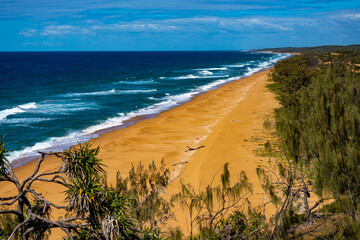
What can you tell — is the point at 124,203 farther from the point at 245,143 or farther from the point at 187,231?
the point at 245,143

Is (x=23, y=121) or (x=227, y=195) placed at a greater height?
(x=227, y=195)

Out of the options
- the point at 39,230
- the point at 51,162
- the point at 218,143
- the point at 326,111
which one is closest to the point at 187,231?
the point at 326,111

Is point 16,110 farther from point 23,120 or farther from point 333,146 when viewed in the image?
point 333,146

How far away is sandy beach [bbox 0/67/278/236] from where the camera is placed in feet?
52.8

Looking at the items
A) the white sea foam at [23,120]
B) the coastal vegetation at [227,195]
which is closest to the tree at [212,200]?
the coastal vegetation at [227,195]

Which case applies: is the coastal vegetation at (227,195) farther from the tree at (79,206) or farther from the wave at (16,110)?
the wave at (16,110)

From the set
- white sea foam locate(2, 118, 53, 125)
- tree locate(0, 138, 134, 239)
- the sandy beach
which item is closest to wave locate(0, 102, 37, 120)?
white sea foam locate(2, 118, 53, 125)

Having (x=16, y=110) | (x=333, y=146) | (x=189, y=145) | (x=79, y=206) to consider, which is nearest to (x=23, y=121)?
(x=16, y=110)

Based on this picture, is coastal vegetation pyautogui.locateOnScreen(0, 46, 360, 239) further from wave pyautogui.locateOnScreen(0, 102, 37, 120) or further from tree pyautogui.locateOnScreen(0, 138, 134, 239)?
wave pyautogui.locateOnScreen(0, 102, 37, 120)

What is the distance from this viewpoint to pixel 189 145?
73.5 ft

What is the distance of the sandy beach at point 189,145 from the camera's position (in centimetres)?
1609

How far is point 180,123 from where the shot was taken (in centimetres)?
2931

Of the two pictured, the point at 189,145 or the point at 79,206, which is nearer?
the point at 79,206

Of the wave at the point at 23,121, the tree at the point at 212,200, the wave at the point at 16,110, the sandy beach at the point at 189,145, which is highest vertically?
the tree at the point at 212,200
